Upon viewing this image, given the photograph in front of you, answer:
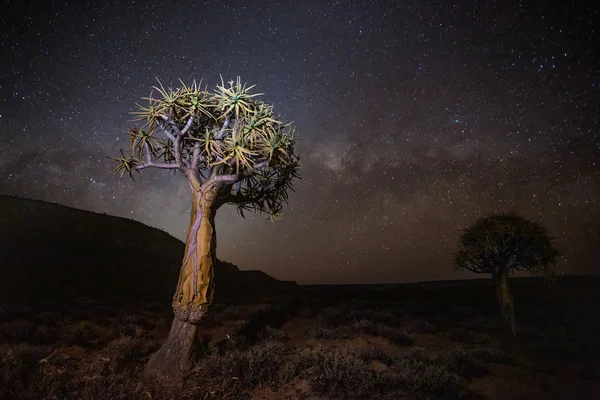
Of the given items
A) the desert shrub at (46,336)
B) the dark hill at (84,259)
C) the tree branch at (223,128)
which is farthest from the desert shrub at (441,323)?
the desert shrub at (46,336)

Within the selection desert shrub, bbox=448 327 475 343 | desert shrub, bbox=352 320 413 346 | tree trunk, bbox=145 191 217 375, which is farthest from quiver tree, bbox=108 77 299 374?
desert shrub, bbox=448 327 475 343

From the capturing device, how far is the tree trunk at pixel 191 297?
26.4 feet

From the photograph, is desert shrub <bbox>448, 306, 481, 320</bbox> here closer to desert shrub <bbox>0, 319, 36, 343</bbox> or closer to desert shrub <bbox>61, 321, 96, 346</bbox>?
desert shrub <bbox>61, 321, 96, 346</bbox>

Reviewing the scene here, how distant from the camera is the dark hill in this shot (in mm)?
24156

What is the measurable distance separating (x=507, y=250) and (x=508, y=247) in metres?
0.16

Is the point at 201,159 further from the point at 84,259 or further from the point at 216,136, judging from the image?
the point at 84,259

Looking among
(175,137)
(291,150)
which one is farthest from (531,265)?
(175,137)

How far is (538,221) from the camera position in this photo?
635 inches

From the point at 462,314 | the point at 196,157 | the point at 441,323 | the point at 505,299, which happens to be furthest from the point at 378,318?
the point at 196,157

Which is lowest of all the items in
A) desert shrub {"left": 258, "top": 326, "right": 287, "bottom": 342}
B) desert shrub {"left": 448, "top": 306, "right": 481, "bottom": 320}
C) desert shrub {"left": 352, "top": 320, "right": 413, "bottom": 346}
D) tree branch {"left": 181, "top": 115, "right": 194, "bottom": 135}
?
desert shrub {"left": 258, "top": 326, "right": 287, "bottom": 342}

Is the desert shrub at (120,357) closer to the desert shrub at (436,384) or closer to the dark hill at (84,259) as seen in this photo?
the desert shrub at (436,384)

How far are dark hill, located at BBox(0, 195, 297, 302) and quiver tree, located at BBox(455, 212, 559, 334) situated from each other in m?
17.6

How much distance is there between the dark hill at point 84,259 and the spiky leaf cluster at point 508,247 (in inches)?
684

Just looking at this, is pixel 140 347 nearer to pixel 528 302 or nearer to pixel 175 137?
pixel 175 137
